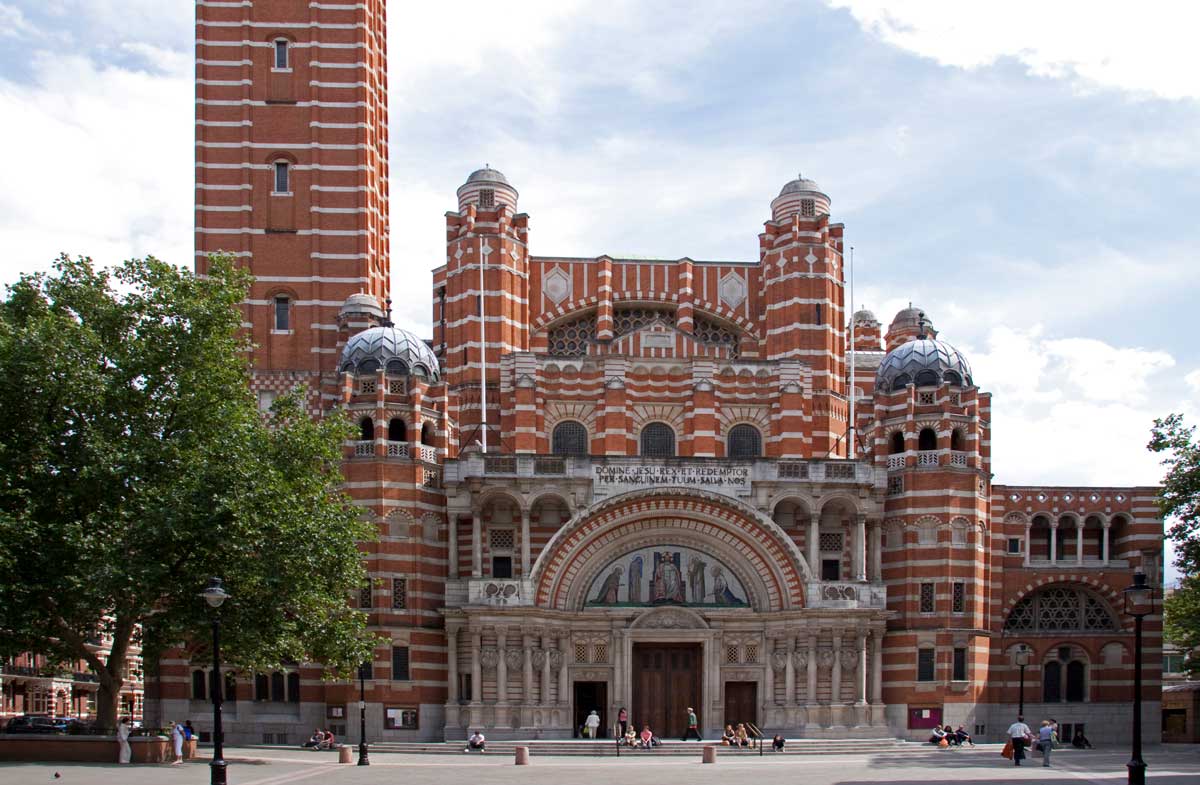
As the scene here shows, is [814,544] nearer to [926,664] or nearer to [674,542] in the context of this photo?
[674,542]

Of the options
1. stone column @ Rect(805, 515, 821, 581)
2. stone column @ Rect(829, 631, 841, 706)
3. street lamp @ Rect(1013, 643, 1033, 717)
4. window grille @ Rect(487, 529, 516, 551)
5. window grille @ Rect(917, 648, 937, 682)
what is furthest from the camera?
window grille @ Rect(487, 529, 516, 551)

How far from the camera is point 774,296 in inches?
2854

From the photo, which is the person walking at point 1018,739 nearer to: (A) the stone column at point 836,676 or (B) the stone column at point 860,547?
(A) the stone column at point 836,676

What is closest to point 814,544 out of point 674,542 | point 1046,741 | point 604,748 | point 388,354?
point 674,542

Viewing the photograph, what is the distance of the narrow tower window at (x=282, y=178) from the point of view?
71.9 meters

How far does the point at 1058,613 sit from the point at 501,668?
85.1 ft

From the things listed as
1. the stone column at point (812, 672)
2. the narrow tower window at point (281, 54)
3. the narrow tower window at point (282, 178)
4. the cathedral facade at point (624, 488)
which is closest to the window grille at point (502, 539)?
the cathedral facade at point (624, 488)

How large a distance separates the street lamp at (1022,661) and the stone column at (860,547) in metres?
6.90

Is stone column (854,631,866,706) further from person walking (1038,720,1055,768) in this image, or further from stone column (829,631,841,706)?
person walking (1038,720,1055,768)

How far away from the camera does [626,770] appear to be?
45781mm

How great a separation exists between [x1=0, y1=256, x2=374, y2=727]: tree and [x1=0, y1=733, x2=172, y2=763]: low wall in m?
2.41

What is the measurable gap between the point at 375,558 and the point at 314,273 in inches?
601

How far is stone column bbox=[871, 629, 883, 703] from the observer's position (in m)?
63.3

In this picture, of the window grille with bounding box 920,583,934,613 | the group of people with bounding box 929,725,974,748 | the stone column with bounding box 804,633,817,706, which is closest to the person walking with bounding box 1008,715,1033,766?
the group of people with bounding box 929,725,974,748
